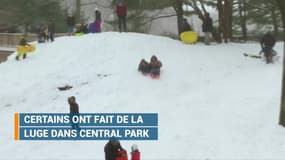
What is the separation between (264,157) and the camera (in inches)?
480

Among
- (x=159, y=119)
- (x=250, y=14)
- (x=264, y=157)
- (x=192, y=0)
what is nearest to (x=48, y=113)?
(x=159, y=119)

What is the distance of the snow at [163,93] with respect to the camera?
44.1 feet

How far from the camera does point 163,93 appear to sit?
18.0 m

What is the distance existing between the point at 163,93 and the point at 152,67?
1.63 m

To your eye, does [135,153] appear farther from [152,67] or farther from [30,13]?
[30,13]

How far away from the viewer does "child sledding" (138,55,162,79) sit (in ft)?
62.8

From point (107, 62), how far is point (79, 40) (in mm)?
3618

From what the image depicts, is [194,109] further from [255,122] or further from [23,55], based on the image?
[23,55]

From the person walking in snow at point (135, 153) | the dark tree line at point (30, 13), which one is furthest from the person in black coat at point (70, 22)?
the person walking in snow at point (135, 153)
